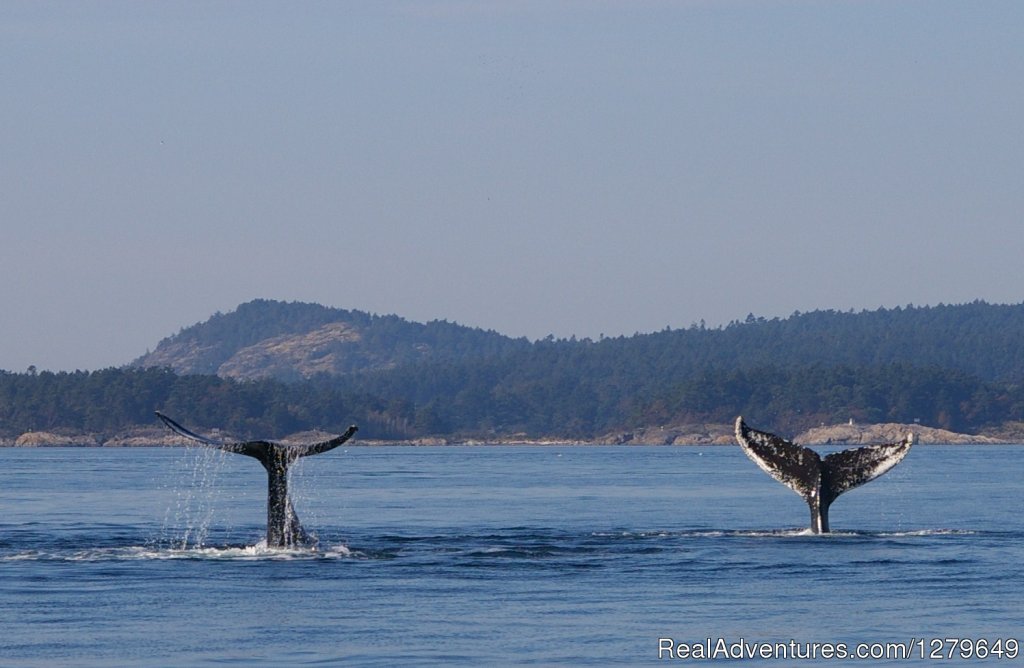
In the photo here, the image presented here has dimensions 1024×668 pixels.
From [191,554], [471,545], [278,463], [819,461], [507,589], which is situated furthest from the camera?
[471,545]

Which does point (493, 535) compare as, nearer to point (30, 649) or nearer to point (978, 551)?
point (978, 551)

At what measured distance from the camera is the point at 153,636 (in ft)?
68.1

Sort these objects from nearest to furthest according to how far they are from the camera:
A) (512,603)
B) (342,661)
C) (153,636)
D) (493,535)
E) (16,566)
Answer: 1. (342,661)
2. (153,636)
3. (512,603)
4. (16,566)
5. (493,535)

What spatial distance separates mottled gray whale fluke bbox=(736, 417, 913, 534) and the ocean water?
1.15 meters

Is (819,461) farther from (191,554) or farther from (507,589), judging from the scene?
(191,554)

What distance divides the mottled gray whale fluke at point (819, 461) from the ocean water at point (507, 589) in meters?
1.15

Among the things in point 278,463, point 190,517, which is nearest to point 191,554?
point 278,463

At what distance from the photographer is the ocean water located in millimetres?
19953

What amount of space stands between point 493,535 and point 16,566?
9.72m

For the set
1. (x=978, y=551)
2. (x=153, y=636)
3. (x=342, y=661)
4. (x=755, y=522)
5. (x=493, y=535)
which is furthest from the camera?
(x=755, y=522)

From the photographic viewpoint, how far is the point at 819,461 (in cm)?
2934

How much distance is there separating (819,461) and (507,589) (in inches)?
260

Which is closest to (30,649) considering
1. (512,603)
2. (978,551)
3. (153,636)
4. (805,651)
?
(153,636)

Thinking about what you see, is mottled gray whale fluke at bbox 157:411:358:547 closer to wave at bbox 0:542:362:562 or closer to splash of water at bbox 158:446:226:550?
wave at bbox 0:542:362:562
